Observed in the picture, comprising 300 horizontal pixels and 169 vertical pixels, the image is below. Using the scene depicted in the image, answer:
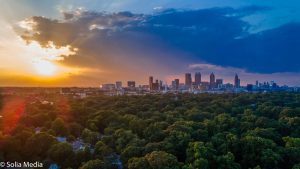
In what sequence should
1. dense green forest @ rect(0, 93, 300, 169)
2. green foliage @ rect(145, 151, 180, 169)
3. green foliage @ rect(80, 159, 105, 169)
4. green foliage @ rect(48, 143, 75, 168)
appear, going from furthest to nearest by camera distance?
green foliage @ rect(48, 143, 75, 168), dense green forest @ rect(0, 93, 300, 169), green foliage @ rect(80, 159, 105, 169), green foliage @ rect(145, 151, 180, 169)

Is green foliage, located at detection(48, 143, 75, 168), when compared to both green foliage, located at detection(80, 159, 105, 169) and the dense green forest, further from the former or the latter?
green foliage, located at detection(80, 159, 105, 169)

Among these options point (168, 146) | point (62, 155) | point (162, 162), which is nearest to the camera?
point (162, 162)

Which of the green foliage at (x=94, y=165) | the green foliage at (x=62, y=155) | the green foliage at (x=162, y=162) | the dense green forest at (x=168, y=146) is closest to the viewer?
the green foliage at (x=162, y=162)

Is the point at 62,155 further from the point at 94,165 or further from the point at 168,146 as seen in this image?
the point at 168,146

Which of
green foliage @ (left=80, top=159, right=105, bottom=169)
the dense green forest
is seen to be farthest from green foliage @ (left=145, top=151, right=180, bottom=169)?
green foliage @ (left=80, top=159, right=105, bottom=169)

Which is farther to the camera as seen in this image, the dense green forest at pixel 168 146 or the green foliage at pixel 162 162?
the dense green forest at pixel 168 146

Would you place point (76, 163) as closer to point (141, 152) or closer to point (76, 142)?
point (141, 152)

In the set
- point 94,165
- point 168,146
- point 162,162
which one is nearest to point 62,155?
point 94,165

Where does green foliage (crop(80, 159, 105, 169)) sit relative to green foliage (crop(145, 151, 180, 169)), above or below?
below

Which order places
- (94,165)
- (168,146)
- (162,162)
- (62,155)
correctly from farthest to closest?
(62,155)
(168,146)
(94,165)
(162,162)

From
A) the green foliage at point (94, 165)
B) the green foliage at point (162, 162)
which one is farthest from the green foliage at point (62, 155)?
the green foliage at point (162, 162)

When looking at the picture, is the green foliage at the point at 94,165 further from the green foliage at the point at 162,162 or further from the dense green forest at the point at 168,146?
the green foliage at the point at 162,162

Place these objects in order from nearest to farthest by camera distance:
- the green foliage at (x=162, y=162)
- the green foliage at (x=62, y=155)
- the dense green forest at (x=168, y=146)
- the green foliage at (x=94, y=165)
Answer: the green foliage at (x=162, y=162) < the green foliage at (x=94, y=165) < the dense green forest at (x=168, y=146) < the green foliage at (x=62, y=155)
